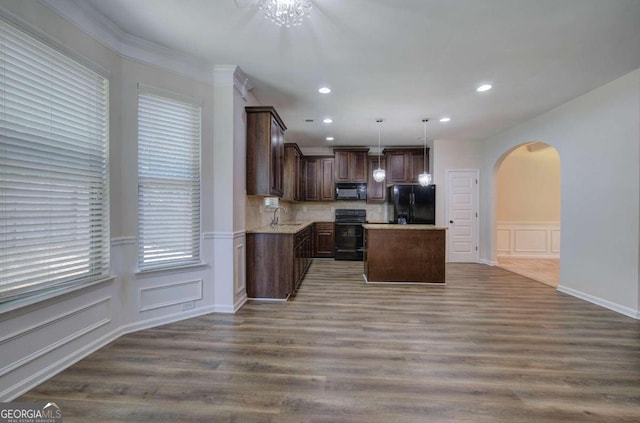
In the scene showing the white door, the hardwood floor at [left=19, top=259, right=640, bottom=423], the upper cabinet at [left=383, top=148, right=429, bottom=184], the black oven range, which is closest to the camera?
the hardwood floor at [left=19, top=259, right=640, bottom=423]

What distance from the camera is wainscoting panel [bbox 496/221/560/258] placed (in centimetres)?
656

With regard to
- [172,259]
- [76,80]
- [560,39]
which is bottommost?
[172,259]

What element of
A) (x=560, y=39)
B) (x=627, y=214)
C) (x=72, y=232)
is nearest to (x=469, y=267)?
(x=627, y=214)

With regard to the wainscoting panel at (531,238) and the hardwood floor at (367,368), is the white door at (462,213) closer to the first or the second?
the wainscoting panel at (531,238)

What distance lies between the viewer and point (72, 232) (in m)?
2.09

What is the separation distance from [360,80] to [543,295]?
397 centimetres

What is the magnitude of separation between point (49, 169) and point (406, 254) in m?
4.34

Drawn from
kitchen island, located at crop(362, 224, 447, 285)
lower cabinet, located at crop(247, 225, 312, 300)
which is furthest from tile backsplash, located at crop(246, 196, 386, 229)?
lower cabinet, located at crop(247, 225, 312, 300)

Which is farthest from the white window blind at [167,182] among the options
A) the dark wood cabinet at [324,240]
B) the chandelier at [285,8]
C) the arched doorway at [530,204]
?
the arched doorway at [530,204]

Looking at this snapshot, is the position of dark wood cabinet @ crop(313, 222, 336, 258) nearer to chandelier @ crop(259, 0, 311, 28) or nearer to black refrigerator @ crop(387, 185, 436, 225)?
black refrigerator @ crop(387, 185, 436, 225)

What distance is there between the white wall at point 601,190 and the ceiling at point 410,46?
12.9 inches

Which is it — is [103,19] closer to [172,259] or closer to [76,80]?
[76,80]

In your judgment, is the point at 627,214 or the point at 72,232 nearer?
the point at 72,232

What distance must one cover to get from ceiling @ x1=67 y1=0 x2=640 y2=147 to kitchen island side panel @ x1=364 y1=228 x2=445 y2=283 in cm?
205
